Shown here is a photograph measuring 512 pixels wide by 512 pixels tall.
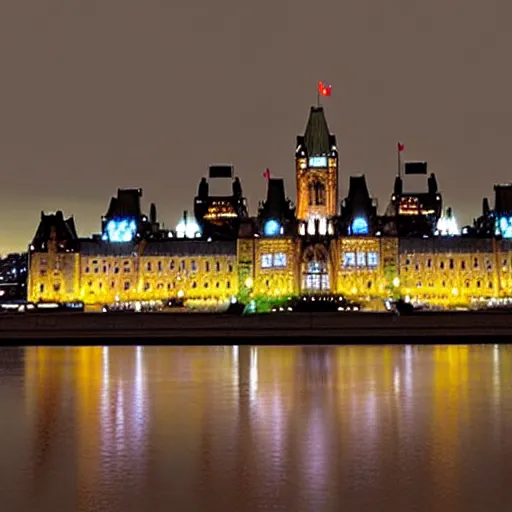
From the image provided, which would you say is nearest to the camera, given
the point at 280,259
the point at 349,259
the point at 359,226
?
the point at 349,259

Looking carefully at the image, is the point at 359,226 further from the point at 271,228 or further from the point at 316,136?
the point at 316,136

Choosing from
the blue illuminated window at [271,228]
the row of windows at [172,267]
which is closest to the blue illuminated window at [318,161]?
the blue illuminated window at [271,228]

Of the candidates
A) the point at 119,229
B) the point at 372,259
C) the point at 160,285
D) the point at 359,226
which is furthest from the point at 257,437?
the point at 119,229

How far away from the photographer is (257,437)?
20.2 metres

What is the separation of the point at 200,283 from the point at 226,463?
97025 mm

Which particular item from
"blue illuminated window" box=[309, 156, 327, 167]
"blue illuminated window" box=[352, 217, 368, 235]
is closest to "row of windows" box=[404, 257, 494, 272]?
"blue illuminated window" box=[352, 217, 368, 235]

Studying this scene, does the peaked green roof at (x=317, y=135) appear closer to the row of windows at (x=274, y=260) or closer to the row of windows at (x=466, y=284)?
the row of windows at (x=274, y=260)

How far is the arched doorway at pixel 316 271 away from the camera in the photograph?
368 feet

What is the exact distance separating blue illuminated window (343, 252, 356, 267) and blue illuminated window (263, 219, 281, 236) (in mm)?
7518

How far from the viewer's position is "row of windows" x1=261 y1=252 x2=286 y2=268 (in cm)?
11231

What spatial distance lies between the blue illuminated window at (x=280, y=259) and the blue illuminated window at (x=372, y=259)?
8.69 metres

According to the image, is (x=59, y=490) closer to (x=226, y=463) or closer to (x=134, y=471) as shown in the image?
(x=134, y=471)

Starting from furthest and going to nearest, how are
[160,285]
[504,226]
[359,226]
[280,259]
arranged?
[504,226]
[160,285]
[359,226]
[280,259]

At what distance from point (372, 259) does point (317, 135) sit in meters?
17.5
